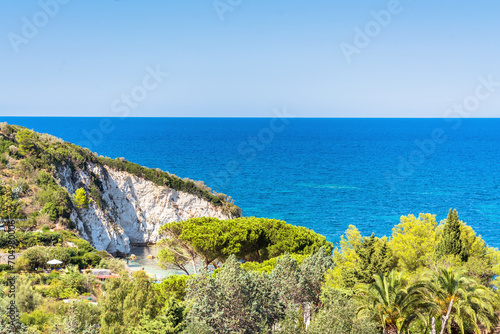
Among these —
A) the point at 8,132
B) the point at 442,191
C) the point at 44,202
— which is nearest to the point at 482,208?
the point at 442,191

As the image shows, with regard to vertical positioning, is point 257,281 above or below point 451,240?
below

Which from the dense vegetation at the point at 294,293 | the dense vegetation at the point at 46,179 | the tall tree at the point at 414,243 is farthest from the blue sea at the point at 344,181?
the dense vegetation at the point at 294,293

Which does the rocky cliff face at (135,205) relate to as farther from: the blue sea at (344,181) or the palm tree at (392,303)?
the palm tree at (392,303)

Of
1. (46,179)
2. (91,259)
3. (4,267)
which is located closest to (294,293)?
(91,259)

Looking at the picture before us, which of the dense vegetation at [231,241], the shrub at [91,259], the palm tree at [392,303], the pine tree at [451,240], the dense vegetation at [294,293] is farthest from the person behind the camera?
the shrub at [91,259]

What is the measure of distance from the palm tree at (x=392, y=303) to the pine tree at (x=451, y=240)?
762 cm

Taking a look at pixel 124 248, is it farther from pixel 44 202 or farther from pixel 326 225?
pixel 326 225

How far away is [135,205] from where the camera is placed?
189 ft

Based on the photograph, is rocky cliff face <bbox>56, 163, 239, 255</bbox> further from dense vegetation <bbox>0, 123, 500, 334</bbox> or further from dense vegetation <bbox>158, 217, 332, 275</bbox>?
dense vegetation <bbox>158, 217, 332, 275</bbox>

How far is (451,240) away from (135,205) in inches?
1692

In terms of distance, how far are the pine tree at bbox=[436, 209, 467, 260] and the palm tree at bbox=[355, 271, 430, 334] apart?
7.62m

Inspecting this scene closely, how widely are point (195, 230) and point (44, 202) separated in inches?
788

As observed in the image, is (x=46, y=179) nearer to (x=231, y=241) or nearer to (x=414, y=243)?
(x=231, y=241)

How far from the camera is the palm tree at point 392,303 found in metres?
17.8
